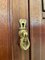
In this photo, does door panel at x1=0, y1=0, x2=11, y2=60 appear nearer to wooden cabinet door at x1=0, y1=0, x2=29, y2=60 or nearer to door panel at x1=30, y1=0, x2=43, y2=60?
wooden cabinet door at x1=0, y1=0, x2=29, y2=60

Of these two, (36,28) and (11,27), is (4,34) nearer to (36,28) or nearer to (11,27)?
(11,27)

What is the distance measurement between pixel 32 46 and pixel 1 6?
216mm

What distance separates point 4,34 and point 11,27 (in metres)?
0.04

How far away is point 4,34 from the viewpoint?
0.62 metres

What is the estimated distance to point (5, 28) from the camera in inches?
24.7

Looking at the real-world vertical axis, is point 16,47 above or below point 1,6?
below

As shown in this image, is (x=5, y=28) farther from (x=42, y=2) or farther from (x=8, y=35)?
(x=42, y=2)

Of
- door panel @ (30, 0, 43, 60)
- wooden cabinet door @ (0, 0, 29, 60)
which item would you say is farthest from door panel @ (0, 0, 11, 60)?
door panel @ (30, 0, 43, 60)

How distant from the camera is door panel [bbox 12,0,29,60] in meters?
0.64

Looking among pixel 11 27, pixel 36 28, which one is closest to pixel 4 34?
pixel 11 27

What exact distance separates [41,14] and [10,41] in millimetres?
185

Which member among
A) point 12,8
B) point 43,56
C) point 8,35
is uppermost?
point 12,8

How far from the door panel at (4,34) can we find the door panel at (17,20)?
27mm

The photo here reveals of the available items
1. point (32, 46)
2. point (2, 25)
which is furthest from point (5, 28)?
point (32, 46)
